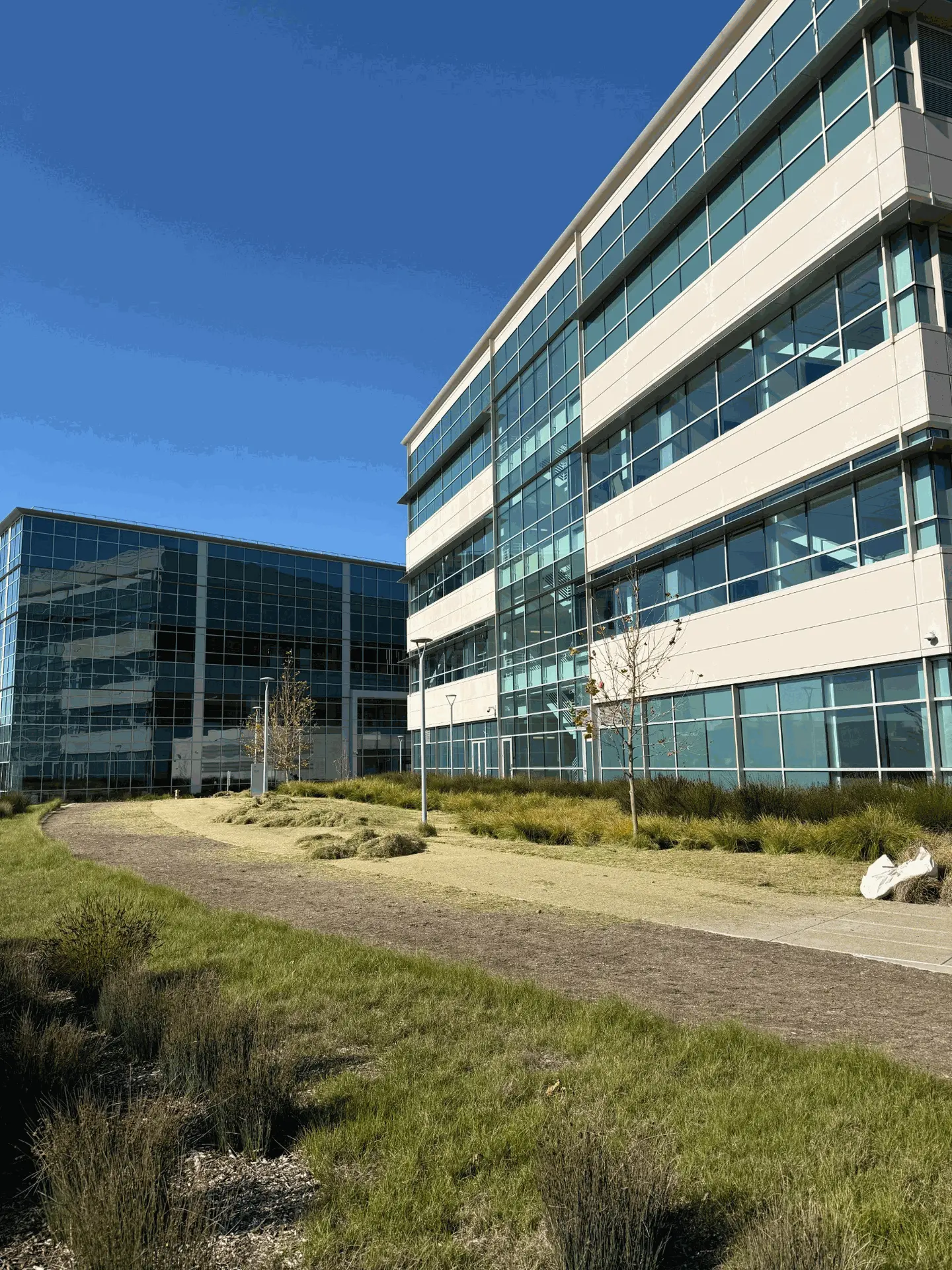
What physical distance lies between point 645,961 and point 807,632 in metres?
15.4

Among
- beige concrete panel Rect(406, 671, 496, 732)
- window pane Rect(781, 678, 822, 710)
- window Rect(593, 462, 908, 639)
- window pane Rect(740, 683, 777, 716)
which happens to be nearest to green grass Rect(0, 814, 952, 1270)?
window Rect(593, 462, 908, 639)

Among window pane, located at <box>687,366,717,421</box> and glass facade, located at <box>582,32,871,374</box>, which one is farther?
window pane, located at <box>687,366,717,421</box>

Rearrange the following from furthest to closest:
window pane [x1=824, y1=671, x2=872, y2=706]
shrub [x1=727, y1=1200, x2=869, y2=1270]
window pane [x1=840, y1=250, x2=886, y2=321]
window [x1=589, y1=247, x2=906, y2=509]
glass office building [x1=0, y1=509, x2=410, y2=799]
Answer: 1. glass office building [x1=0, y1=509, x2=410, y2=799]
2. window [x1=589, y1=247, x2=906, y2=509]
3. window pane [x1=840, y1=250, x2=886, y2=321]
4. window pane [x1=824, y1=671, x2=872, y2=706]
5. shrub [x1=727, y1=1200, x2=869, y2=1270]

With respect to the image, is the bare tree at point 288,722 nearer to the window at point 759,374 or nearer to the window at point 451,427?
the window at point 451,427

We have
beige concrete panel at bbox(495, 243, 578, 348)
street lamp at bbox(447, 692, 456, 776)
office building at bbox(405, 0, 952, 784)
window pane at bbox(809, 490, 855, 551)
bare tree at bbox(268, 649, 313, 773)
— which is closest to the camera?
office building at bbox(405, 0, 952, 784)

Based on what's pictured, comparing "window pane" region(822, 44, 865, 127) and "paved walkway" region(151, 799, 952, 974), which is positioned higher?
"window pane" region(822, 44, 865, 127)

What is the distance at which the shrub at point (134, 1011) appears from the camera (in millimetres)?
5691

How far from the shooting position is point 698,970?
7961mm

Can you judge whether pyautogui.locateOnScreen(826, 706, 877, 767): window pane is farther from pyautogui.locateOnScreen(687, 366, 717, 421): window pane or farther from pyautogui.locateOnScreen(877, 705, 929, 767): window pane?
pyautogui.locateOnScreen(687, 366, 717, 421): window pane

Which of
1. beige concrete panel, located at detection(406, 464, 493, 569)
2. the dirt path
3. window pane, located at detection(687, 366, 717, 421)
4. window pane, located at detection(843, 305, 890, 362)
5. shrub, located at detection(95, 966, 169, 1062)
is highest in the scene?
beige concrete panel, located at detection(406, 464, 493, 569)

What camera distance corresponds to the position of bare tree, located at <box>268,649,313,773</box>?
59.8 meters

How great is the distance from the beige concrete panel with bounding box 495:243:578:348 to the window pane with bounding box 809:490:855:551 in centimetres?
1702

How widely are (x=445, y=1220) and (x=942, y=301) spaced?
21248mm

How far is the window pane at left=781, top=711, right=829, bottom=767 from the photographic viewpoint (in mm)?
21531
